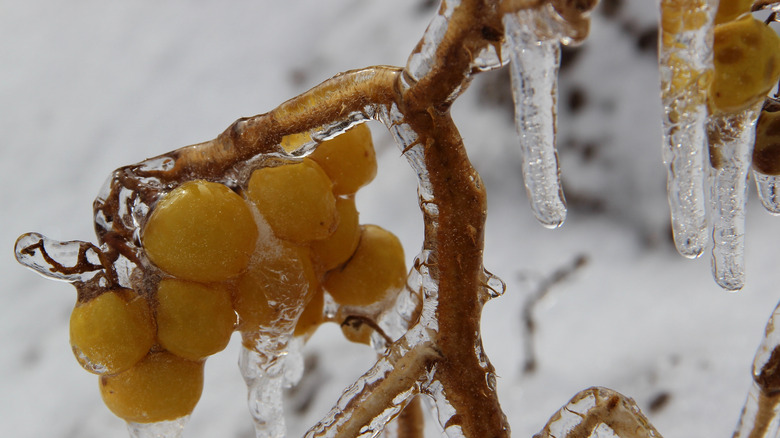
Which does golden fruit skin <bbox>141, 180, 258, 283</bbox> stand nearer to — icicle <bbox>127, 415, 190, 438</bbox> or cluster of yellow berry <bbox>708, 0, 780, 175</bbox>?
icicle <bbox>127, 415, 190, 438</bbox>

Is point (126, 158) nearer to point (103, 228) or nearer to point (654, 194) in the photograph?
point (103, 228)

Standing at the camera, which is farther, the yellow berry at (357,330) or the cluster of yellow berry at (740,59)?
the yellow berry at (357,330)

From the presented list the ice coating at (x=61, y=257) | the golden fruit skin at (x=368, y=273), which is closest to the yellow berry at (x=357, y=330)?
the golden fruit skin at (x=368, y=273)

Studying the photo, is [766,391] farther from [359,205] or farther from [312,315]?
[359,205]

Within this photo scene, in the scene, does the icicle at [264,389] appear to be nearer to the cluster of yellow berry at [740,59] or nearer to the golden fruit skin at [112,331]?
the golden fruit skin at [112,331]

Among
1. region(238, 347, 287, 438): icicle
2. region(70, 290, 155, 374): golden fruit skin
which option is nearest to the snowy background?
region(238, 347, 287, 438): icicle
